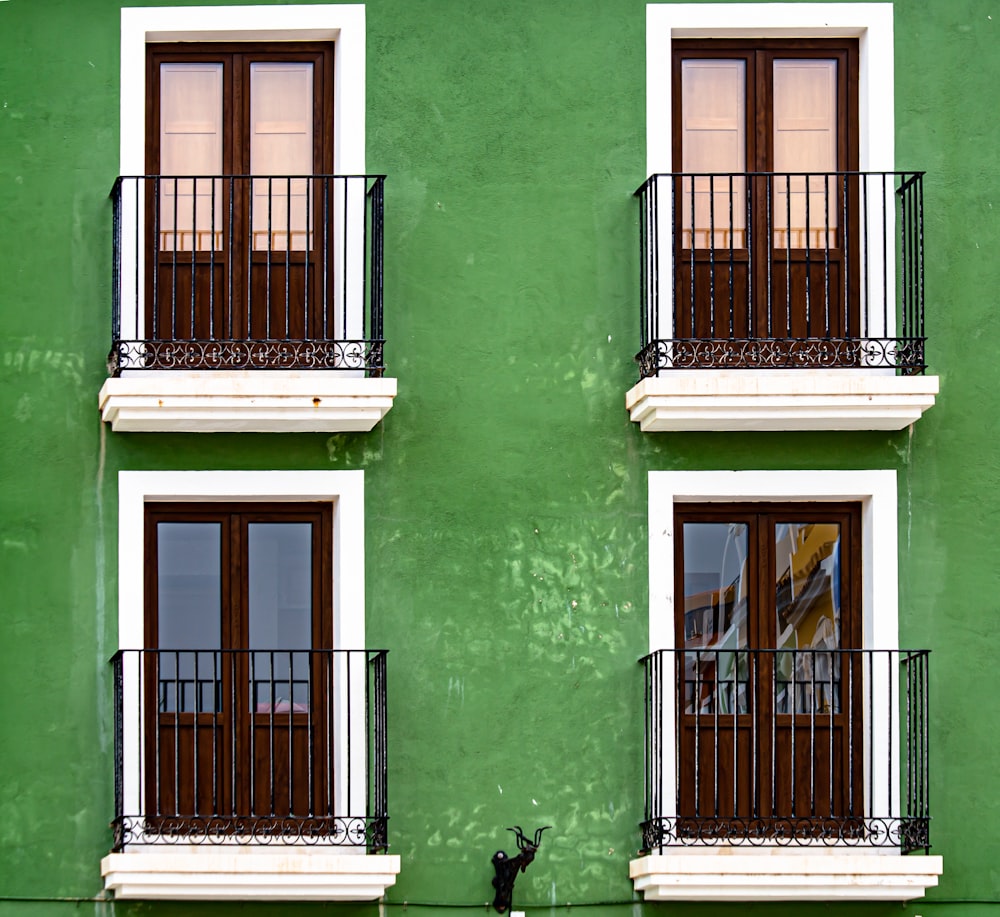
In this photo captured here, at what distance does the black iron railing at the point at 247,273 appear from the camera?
559 inches

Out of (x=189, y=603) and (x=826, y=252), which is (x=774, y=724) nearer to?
(x=826, y=252)

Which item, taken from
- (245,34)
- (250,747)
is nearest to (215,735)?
(250,747)

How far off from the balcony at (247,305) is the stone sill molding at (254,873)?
258cm

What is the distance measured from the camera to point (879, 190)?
1451cm

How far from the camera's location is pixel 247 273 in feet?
47.5

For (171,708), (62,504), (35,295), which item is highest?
(35,295)

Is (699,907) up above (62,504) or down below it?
below

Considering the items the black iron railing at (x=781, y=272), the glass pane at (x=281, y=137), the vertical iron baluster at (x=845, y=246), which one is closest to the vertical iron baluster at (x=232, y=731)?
the glass pane at (x=281, y=137)

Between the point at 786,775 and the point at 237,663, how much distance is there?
135 inches

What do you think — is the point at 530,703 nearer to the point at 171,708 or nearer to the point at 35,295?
the point at 171,708

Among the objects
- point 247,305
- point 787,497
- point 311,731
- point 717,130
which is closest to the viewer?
point 311,731

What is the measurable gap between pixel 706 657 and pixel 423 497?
6.59 ft

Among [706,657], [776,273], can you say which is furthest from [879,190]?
[706,657]

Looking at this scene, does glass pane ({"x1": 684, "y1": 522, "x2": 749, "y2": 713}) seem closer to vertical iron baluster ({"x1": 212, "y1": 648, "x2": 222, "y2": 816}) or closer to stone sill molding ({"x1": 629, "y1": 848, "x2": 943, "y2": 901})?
stone sill molding ({"x1": 629, "y1": 848, "x2": 943, "y2": 901})
